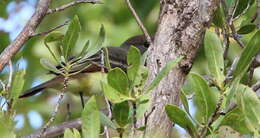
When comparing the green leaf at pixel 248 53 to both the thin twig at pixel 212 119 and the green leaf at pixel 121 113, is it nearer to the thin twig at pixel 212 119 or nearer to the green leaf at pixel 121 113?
the thin twig at pixel 212 119

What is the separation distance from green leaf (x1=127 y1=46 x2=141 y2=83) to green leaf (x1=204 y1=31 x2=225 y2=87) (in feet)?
0.60

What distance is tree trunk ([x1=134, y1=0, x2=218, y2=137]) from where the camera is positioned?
1.68 meters

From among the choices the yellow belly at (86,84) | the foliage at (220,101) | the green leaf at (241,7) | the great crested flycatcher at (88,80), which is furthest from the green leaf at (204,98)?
the yellow belly at (86,84)

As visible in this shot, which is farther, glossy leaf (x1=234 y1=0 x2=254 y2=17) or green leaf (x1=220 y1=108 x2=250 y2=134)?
glossy leaf (x1=234 y1=0 x2=254 y2=17)

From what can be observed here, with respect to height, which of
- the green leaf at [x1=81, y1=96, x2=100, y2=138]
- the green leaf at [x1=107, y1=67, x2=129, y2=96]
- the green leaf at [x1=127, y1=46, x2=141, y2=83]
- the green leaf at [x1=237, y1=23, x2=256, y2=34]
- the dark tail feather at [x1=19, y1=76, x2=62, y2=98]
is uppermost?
the green leaf at [x1=127, y1=46, x2=141, y2=83]

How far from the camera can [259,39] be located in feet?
4.66

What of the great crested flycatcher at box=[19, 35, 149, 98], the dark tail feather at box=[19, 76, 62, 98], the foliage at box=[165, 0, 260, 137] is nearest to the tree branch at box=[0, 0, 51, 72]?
the foliage at box=[165, 0, 260, 137]

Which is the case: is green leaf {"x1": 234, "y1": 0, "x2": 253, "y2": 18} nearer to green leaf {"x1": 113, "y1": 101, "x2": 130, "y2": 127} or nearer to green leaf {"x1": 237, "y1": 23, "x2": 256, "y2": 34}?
green leaf {"x1": 237, "y1": 23, "x2": 256, "y2": 34}

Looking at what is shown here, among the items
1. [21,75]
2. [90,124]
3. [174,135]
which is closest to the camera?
[90,124]

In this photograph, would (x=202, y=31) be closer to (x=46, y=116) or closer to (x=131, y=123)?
(x=131, y=123)

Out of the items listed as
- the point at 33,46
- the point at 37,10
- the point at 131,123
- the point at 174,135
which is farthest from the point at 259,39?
the point at 33,46

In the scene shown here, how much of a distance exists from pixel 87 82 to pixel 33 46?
62 cm

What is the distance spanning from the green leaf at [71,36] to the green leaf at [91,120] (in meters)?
0.36

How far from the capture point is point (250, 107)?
4.42ft
